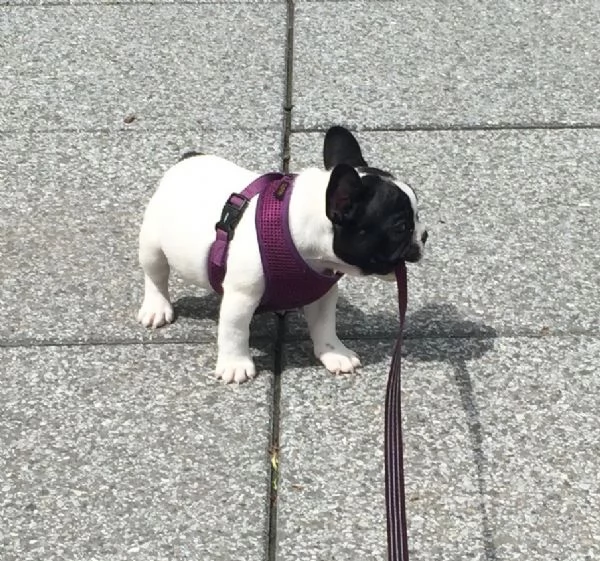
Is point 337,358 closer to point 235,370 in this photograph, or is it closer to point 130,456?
point 235,370

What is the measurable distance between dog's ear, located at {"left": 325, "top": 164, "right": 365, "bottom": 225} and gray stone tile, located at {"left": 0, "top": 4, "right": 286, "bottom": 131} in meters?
2.28

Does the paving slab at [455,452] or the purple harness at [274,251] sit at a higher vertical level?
the purple harness at [274,251]

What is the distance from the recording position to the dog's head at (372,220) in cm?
350

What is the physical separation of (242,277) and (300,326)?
67cm

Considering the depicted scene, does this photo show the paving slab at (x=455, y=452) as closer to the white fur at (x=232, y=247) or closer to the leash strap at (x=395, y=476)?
the white fur at (x=232, y=247)

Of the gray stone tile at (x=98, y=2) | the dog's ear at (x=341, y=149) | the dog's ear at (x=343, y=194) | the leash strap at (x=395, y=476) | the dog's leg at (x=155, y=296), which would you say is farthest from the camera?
the gray stone tile at (x=98, y=2)

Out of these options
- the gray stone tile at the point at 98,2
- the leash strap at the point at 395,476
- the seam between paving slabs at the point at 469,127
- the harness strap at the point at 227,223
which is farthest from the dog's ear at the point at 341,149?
the gray stone tile at the point at 98,2

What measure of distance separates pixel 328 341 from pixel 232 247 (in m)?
0.56

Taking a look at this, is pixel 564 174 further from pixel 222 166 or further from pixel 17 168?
pixel 17 168

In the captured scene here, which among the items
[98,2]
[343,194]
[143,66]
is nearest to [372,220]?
[343,194]

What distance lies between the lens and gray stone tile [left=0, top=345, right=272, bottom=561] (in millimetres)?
3461

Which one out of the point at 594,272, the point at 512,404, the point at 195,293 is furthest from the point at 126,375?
the point at 594,272

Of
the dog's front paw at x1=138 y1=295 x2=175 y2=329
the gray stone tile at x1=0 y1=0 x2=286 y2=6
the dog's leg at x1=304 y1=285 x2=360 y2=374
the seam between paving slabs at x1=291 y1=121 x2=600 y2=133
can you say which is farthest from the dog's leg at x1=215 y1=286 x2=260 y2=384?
the gray stone tile at x1=0 y1=0 x2=286 y2=6

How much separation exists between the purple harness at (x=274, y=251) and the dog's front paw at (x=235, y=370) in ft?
0.69
